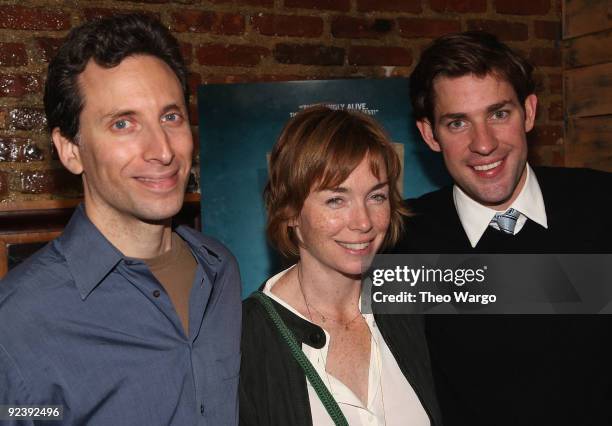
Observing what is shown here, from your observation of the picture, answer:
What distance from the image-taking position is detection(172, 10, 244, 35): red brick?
2.52 m

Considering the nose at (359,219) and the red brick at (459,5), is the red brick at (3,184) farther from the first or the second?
the red brick at (459,5)

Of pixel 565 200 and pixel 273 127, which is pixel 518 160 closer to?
pixel 565 200

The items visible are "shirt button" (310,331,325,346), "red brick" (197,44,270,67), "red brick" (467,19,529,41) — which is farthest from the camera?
"red brick" (467,19,529,41)

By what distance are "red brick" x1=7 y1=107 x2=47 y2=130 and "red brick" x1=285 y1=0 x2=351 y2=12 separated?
3.58 feet

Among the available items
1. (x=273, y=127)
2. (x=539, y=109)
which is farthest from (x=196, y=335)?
(x=539, y=109)

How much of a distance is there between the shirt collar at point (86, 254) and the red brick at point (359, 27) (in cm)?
155

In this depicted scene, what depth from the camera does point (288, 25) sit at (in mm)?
2662

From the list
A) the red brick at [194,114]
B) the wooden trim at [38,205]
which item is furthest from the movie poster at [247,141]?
the wooden trim at [38,205]

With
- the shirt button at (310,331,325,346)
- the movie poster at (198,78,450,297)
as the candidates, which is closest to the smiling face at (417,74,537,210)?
the movie poster at (198,78,450,297)

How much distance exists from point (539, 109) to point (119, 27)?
2.15 m

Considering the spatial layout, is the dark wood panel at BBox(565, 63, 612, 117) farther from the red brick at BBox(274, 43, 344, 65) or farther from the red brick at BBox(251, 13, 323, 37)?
the red brick at BBox(251, 13, 323, 37)

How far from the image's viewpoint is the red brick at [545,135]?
3.03m

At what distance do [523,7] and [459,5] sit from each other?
1.13ft

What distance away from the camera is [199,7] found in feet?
8.36
